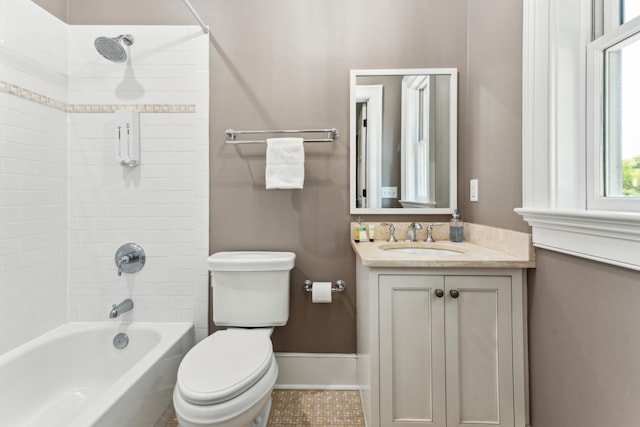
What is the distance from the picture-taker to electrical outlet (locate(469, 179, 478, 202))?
166cm

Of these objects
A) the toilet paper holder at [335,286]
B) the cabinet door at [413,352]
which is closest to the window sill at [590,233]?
the cabinet door at [413,352]

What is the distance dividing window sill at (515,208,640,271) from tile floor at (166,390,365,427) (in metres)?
1.16

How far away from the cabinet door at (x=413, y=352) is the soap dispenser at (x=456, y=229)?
1.90 feet

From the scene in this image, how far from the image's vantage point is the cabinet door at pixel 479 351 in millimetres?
1218

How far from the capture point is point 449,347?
4.00 feet

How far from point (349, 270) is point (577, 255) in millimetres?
1061

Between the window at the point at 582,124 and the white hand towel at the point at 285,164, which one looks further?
the white hand towel at the point at 285,164

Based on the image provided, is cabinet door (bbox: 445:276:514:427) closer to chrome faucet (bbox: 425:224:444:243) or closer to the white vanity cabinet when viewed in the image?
the white vanity cabinet

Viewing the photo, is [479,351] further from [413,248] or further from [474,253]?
[413,248]

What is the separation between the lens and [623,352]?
858mm

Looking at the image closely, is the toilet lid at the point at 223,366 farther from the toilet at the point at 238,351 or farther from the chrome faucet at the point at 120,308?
the chrome faucet at the point at 120,308

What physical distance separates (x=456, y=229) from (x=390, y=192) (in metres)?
0.41

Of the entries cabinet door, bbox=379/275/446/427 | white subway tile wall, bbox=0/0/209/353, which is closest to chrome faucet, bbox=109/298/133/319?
white subway tile wall, bbox=0/0/209/353

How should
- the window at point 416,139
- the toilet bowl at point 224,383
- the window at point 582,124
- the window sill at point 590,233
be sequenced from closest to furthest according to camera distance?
the window sill at point 590,233, the window at point 582,124, the toilet bowl at point 224,383, the window at point 416,139
